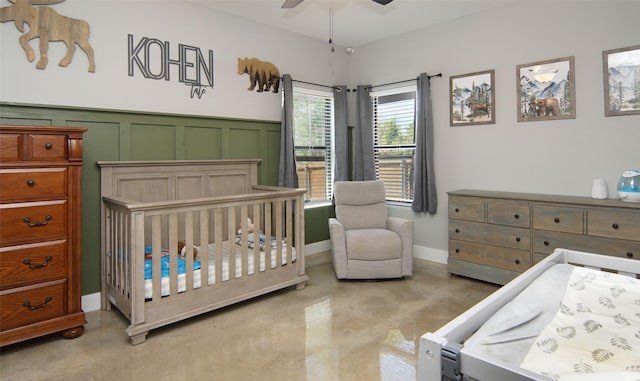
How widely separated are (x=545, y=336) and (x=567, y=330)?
98mm

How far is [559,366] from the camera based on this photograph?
3.22 feet

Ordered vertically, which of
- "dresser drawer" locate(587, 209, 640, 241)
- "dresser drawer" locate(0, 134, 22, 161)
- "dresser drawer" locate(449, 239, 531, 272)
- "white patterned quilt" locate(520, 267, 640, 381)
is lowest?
"dresser drawer" locate(449, 239, 531, 272)

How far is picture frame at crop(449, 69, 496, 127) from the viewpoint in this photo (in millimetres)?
3770

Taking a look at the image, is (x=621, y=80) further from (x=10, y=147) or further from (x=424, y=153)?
(x=10, y=147)

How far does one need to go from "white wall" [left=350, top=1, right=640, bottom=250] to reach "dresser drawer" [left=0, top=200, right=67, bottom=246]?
350 centimetres

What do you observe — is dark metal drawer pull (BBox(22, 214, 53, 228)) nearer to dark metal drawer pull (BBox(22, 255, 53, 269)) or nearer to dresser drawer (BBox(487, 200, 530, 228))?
dark metal drawer pull (BBox(22, 255, 53, 269))

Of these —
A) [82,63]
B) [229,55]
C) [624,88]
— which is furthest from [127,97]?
[624,88]

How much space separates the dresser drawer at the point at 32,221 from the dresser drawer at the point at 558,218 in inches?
141

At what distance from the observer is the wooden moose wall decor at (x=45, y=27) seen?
2604 millimetres

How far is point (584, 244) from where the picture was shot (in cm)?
291

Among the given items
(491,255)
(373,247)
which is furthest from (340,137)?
(491,255)

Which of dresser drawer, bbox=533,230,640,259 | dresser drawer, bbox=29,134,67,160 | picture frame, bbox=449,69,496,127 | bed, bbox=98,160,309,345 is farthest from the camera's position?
picture frame, bbox=449,69,496,127

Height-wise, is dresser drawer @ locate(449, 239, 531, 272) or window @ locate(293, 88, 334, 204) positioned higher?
window @ locate(293, 88, 334, 204)

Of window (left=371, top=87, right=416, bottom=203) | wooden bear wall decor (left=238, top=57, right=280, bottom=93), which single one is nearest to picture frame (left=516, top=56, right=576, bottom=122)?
window (left=371, top=87, right=416, bottom=203)
